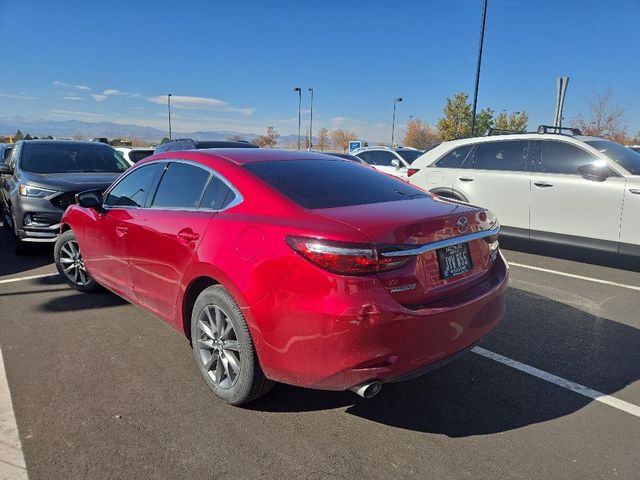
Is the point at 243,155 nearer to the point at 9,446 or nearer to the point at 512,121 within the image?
the point at 9,446

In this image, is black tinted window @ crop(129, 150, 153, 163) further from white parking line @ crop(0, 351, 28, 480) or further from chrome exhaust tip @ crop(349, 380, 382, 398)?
chrome exhaust tip @ crop(349, 380, 382, 398)

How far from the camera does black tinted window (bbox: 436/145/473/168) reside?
26.3 ft

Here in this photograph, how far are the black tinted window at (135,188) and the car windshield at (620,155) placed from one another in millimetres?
5840

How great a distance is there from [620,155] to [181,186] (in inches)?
238

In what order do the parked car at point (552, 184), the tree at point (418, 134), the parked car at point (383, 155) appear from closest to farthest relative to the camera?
1. the parked car at point (552, 184)
2. the parked car at point (383, 155)
3. the tree at point (418, 134)

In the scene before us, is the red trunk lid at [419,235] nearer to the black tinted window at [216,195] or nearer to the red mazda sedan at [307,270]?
the red mazda sedan at [307,270]

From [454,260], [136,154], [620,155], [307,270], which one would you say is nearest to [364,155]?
[136,154]

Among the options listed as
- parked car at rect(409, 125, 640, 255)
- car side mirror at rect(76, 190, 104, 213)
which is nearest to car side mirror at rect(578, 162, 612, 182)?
parked car at rect(409, 125, 640, 255)

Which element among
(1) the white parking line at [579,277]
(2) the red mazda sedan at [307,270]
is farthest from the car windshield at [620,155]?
(2) the red mazda sedan at [307,270]

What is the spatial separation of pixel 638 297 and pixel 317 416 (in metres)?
4.30

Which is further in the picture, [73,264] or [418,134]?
[418,134]

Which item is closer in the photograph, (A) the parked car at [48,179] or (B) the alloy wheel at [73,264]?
(B) the alloy wheel at [73,264]

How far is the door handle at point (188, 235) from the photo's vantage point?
3154 millimetres

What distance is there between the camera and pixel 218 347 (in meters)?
3.08
